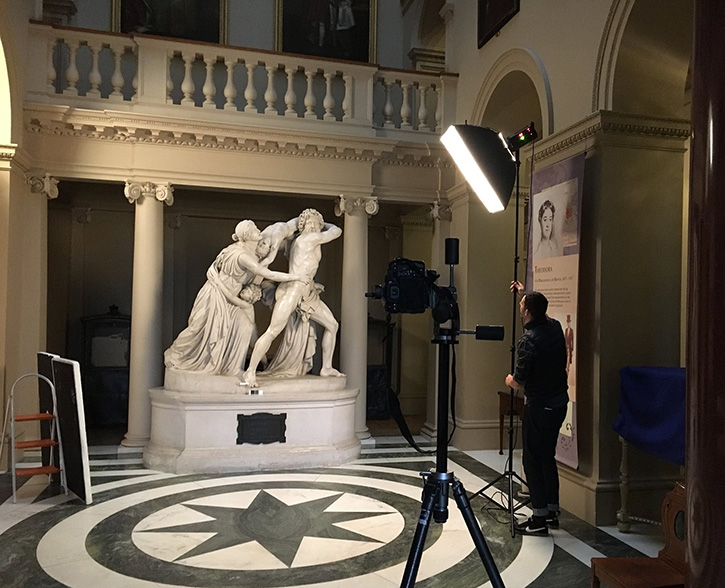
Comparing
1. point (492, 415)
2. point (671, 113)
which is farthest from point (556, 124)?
point (492, 415)

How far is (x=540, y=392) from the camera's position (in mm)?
4480

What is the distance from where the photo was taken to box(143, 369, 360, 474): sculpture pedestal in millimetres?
6469

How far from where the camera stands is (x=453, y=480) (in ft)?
9.12

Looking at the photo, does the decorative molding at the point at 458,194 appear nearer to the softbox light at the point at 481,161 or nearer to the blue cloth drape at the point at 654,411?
the blue cloth drape at the point at 654,411

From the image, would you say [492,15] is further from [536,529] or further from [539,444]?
[536,529]

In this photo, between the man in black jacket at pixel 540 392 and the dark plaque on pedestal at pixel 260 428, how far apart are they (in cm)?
294

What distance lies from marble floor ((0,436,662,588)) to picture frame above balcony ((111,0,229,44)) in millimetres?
6668

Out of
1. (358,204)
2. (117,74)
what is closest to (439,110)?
(358,204)

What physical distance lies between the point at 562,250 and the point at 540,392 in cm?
140

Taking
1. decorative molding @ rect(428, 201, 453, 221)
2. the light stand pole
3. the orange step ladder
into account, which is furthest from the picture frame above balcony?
the light stand pole

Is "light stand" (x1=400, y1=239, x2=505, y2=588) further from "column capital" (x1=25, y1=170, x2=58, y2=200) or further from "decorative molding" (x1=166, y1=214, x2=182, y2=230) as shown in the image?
"decorative molding" (x1=166, y1=214, x2=182, y2=230)

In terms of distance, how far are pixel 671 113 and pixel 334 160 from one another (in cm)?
415

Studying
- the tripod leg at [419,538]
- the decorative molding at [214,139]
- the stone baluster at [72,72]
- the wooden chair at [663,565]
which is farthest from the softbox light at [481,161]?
the stone baluster at [72,72]

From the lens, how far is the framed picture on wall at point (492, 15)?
6656 mm
